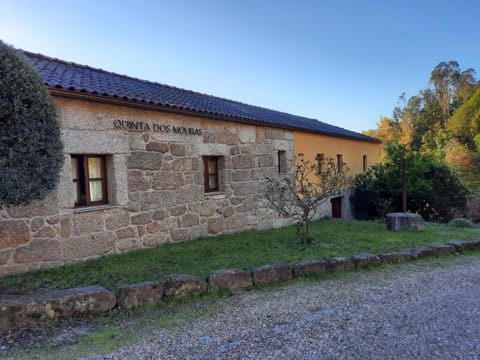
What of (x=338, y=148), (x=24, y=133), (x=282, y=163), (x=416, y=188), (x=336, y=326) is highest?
(x=338, y=148)

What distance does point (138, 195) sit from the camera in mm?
5969

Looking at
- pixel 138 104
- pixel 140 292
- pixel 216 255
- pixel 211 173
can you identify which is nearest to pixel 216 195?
pixel 211 173

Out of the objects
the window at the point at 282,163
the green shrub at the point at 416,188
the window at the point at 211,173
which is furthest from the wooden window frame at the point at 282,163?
the green shrub at the point at 416,188

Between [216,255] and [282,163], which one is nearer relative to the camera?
[216,255]

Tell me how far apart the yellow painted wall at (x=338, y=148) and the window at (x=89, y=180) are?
23.0 feet

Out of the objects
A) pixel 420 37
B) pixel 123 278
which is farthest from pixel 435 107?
pixel 123 278

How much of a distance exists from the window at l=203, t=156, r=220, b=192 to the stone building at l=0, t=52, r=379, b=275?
26mm

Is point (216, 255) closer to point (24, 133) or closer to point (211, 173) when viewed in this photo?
point (211, 173)

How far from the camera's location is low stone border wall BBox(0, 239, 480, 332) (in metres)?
2.98

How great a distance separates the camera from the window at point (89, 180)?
17.4ft

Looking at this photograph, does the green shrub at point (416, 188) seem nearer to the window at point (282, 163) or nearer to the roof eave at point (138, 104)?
the window at point (282, 163)

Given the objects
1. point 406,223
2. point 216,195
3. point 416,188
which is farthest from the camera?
point 416,188

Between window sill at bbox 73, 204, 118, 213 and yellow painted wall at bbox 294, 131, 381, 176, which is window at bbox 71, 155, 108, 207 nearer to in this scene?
window sill at bbox 73, 204, 118, 213

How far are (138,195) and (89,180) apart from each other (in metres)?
0.92
